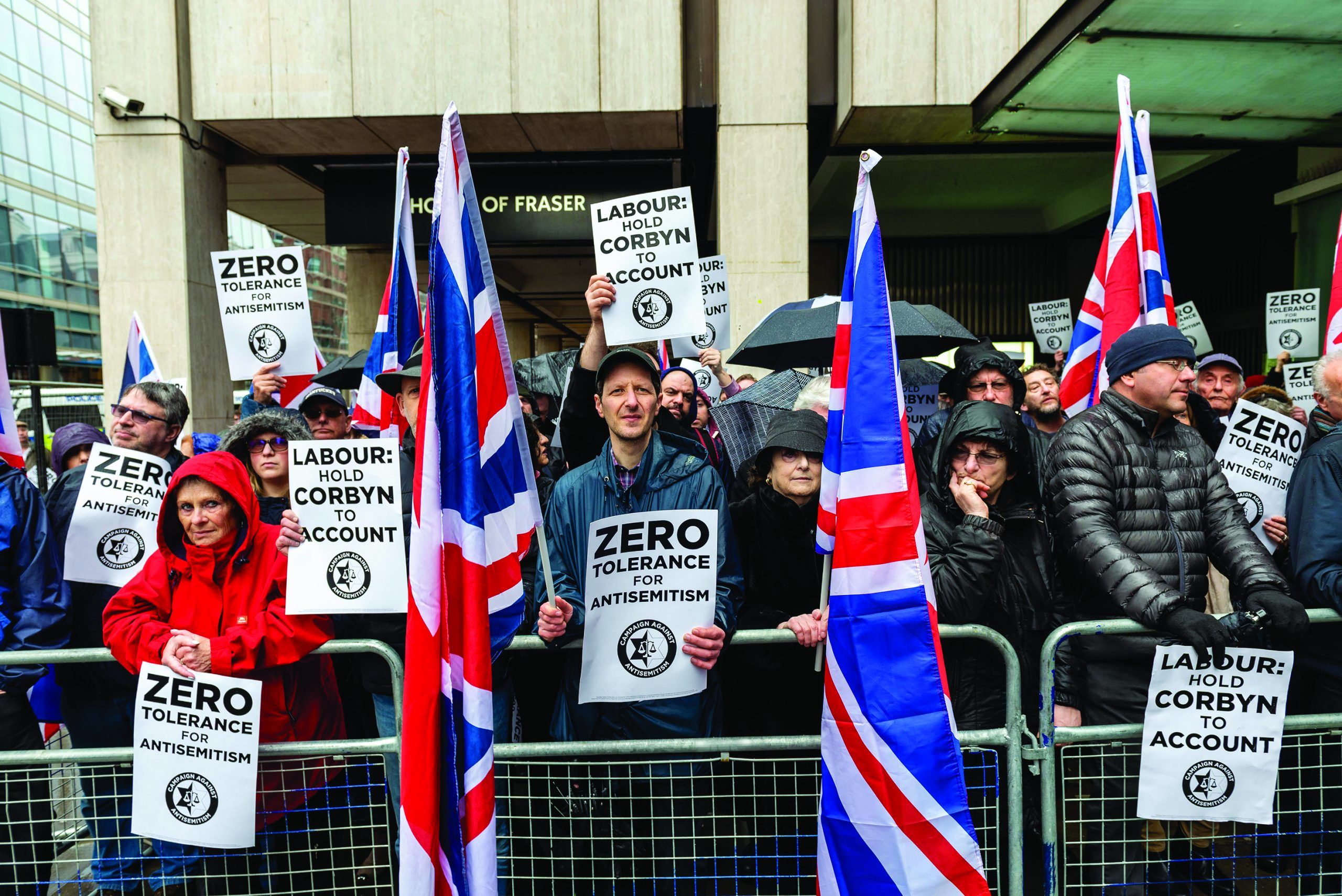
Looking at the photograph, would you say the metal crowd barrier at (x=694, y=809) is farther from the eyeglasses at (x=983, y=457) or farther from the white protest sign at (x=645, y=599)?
the eyeglasses at (x=983, y=457)

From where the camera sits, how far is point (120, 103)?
8906mm

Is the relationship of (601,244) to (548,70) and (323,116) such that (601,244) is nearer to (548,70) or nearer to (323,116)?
(548,70)

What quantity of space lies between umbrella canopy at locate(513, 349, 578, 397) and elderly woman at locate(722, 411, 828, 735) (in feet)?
8.08

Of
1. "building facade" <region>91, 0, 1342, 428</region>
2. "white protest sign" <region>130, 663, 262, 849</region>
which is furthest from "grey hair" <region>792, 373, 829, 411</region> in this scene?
"building facade" <region>91, 0, 1342, 428</region>

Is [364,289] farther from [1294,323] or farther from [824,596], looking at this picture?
[824,596]

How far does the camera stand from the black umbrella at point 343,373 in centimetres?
707

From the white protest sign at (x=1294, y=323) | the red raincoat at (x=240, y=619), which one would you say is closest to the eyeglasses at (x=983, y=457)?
the red raincoat at (x=240, y=619)

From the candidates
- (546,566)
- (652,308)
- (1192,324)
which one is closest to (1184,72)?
(1192,324)

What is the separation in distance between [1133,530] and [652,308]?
2.27 metres

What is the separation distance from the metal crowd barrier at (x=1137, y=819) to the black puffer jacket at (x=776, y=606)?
0.86 m

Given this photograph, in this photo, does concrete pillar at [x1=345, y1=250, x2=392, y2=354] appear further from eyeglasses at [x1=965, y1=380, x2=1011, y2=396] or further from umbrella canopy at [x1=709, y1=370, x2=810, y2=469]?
eyeglasses at [x1=965, y1=380, x2=1011, y2=396]

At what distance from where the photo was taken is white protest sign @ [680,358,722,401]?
6230 mm

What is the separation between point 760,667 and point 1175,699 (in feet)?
4.48

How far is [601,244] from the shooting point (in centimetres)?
461
